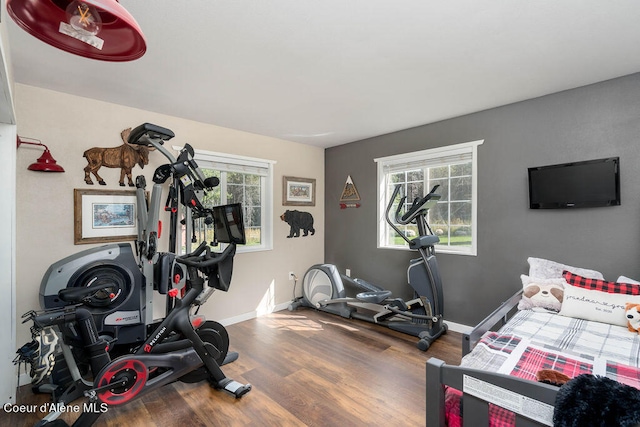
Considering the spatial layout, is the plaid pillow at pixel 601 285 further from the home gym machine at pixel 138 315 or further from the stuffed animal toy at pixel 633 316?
the home gym machine at pixel 138 315

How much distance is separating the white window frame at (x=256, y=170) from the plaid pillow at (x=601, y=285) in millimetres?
3304

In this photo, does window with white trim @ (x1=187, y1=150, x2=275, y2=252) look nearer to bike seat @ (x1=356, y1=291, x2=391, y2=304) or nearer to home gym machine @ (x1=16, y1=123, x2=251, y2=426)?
home gym machine @ (x1=16, y1=123, x2=251, y2=426)

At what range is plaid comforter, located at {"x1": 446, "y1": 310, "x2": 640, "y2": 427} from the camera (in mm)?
1469

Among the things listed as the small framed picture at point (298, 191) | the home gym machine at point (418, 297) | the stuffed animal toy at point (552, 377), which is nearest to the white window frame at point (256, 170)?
the small framed picture at point (298, 191)

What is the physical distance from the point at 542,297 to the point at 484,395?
1845mm

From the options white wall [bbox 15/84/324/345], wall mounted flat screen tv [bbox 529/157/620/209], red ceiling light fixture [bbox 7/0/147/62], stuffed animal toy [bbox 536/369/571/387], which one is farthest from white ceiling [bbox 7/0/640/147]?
stuffed animal toy [bbox 536/369/571/387]

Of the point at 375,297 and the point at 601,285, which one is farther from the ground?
the point at 601,285

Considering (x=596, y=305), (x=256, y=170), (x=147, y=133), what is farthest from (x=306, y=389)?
(x=256, y=170)

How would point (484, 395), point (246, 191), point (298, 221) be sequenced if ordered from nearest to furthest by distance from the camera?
point (484, 395) → point (246, 191) → point (298, 221)

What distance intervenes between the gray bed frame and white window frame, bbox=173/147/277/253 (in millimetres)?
3032

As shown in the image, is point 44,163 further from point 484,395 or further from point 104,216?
point 484,395

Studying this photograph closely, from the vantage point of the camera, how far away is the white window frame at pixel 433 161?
133 inches

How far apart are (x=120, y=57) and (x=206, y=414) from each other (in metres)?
Result: 2.22

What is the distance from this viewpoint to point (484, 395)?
3.82ft
